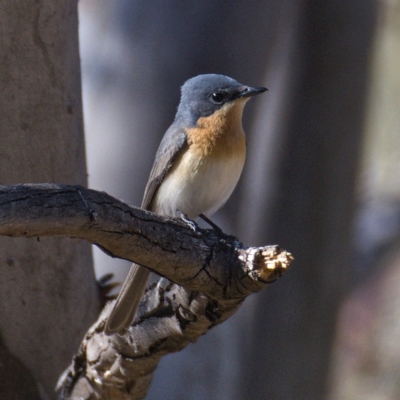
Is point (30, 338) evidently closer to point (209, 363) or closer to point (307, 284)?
point (209, 363)

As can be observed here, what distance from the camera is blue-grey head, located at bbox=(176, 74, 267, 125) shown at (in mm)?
3697

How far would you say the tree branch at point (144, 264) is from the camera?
2.03 metres

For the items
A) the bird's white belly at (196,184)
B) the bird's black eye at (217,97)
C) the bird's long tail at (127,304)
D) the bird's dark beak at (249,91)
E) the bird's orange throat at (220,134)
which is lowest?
Result: the bird's long tail at (127,304)

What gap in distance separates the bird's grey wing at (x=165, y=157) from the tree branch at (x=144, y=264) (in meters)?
0.64

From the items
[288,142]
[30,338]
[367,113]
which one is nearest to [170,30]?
[288,142]

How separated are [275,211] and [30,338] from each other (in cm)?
231

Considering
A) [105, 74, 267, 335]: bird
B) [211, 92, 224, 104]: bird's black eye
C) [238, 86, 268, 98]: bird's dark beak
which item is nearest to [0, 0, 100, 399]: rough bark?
[105, 74, 267, 335]: bird

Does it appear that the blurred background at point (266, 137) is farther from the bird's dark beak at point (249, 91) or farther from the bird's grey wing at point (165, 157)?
the bird's dark beak at point (249, 91)

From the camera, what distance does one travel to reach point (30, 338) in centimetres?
323

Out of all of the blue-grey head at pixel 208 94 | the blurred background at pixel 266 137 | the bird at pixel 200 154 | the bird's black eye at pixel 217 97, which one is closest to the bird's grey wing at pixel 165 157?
the bird at pixel 200 154

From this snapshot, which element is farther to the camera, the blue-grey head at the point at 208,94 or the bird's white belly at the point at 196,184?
the blue-grey head at the point at 208,94

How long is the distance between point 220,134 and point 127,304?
1107 mm

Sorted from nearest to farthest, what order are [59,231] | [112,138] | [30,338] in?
[59,231]
[30,338]
[112,138]

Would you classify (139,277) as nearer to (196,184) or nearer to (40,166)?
(196,184)
